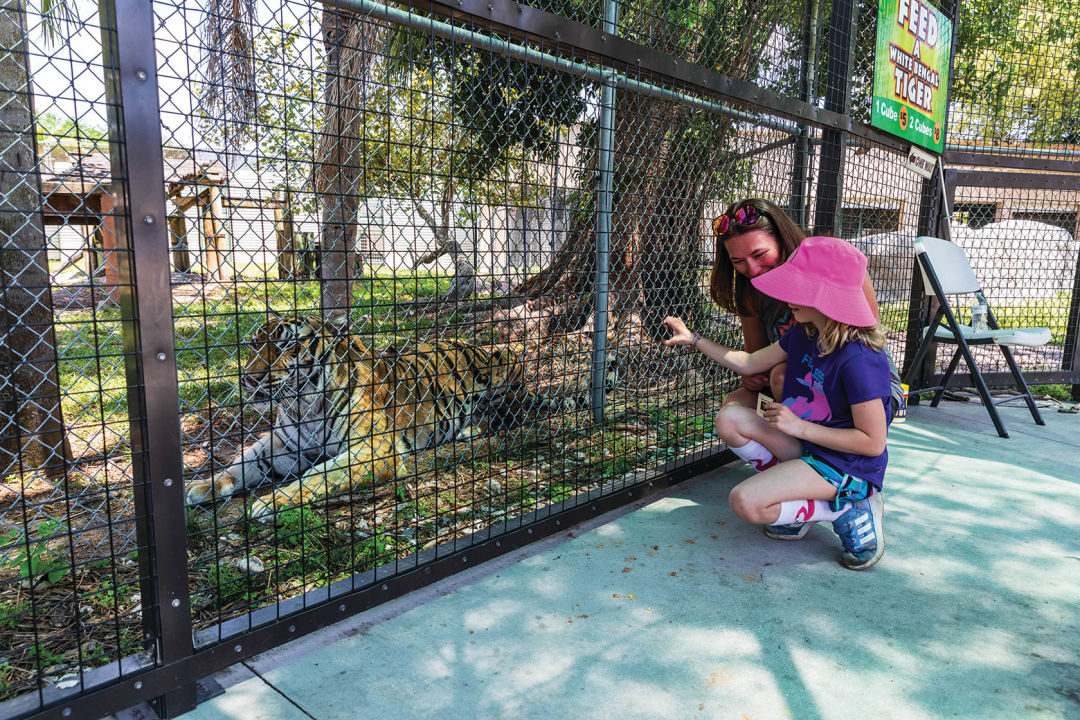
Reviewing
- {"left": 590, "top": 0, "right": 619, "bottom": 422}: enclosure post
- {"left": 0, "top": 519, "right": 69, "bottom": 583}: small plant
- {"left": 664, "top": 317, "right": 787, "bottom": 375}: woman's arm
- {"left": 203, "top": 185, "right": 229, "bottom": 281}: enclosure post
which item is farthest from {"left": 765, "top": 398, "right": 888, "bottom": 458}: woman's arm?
{"left": 0, "top": 519, "right": 69, "bottom": 583}: small plant

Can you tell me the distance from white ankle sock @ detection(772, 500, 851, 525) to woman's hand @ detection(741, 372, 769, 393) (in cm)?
84

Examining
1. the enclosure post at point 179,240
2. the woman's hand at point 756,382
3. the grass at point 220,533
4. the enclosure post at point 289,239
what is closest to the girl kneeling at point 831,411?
the woman's hand at point 756,382

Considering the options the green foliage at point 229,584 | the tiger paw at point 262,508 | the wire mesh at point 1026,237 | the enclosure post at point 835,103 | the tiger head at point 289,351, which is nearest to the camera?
the green foliage at point 229,584

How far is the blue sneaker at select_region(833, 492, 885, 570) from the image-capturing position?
2.63 meters

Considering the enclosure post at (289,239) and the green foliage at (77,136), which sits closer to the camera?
the green foliage at (77,136)

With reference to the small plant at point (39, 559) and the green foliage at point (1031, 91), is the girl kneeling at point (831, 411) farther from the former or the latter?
the green foliage at point (1031, 91)

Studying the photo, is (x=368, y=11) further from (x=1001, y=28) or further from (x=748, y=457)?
(x=1001, y=28)

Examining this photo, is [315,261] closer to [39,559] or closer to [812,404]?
[39,559]

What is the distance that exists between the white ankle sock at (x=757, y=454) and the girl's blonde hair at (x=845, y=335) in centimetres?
64

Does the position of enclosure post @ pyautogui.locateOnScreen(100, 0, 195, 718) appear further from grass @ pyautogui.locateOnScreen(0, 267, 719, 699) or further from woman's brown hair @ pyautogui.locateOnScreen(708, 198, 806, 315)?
woman's brown hair @ pyautogui.locateOnScreen(708, 198, 806, 315)

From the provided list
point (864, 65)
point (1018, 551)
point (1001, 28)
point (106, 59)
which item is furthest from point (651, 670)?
point (1001, 28)

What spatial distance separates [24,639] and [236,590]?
605mm

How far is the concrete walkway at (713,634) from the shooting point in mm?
1863

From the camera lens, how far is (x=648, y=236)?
5266 millimetres
